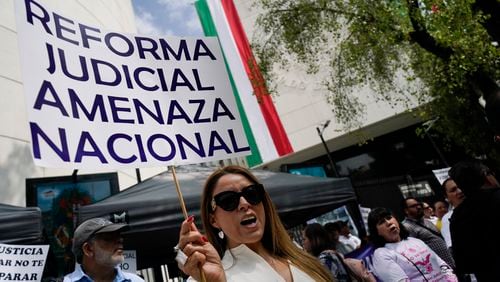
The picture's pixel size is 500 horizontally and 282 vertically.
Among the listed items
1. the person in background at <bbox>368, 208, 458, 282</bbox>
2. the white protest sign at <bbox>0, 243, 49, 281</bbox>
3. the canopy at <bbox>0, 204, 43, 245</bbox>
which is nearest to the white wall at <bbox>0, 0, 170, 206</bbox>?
the canopy at <bbox>0, 204, 43, 245</bbox>

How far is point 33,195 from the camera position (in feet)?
19.9

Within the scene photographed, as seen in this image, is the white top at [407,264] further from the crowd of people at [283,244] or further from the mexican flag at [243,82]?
the mexican flag at [243,82]

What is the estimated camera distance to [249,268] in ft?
5.08

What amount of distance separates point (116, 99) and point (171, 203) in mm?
1757

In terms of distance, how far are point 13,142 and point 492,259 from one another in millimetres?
6843

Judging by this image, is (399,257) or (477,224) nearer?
(477,224)

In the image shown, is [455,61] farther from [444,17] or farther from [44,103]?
[44,103]

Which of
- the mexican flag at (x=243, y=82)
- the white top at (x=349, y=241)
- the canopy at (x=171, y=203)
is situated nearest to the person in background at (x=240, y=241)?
the canopy at (x=171, y=203)

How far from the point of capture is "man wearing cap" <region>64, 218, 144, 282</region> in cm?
294

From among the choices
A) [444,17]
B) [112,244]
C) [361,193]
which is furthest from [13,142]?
[361,193]

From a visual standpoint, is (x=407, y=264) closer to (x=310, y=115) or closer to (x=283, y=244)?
(x=283, y=244)

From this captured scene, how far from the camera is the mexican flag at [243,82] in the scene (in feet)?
52.9

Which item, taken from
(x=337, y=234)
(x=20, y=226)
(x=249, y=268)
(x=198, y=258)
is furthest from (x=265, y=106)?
(x=198, y=258)

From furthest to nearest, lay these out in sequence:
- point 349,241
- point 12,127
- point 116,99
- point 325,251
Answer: point 349,241 < point 12,127 < point 325,251 < point 116,99
